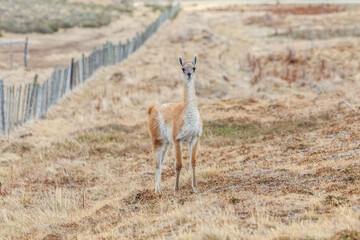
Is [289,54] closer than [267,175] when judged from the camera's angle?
No

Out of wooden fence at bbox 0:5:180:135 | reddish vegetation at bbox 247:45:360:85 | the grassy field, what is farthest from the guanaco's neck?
reddish vegetation at bbox 247:45:360:85

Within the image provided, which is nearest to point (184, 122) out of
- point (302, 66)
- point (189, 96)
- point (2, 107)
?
point (189, 96)

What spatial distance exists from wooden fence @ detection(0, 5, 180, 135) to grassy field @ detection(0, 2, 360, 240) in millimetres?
422

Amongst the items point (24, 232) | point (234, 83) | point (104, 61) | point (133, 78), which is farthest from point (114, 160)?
point (104, 61)

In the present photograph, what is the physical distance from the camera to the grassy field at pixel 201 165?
577 centimetres

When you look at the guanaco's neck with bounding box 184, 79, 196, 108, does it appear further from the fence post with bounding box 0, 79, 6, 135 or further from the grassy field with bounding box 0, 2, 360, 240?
the fence post with bounding box 0, 79, 6, 135

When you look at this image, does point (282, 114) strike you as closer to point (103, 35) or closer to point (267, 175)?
point (267, 175)

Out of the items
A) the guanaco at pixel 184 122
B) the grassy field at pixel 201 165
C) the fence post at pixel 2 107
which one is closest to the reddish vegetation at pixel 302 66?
the grassy field at pixel 201 165

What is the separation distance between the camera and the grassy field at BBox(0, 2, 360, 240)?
18.9ft

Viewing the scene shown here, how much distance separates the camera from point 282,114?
1458 cm

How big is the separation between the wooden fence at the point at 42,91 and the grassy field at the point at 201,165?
422mm

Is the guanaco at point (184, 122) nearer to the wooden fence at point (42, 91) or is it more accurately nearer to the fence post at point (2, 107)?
the fence post at point (2, 107)

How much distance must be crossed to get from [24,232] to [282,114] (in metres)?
9.37

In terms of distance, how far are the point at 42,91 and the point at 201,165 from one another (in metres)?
8.02
